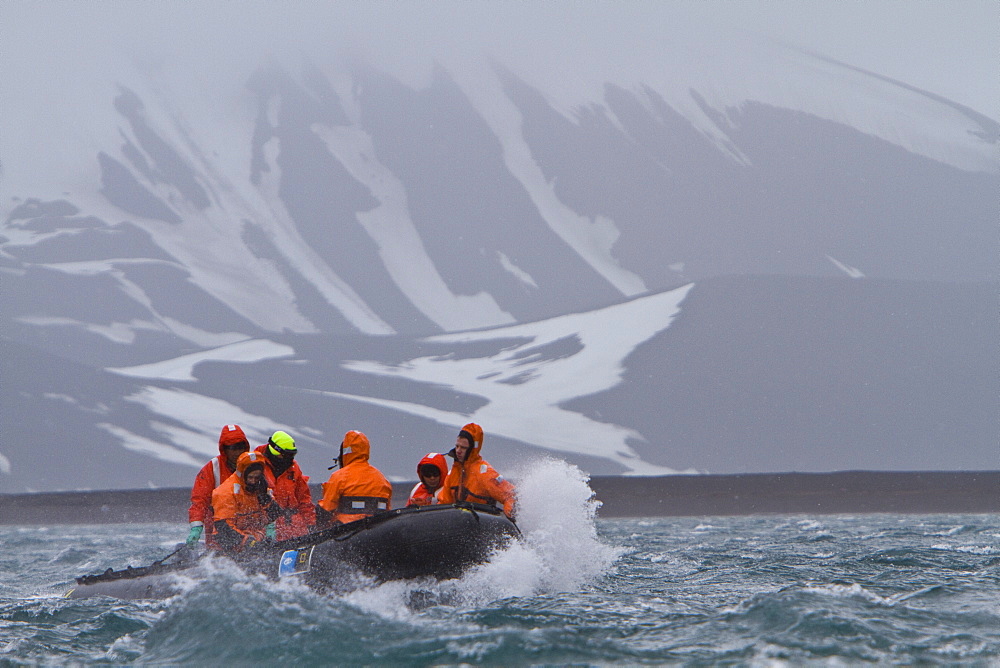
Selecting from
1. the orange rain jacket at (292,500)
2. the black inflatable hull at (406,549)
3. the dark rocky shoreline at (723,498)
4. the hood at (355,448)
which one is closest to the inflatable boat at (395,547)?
the black inflatable hull at (406,549)

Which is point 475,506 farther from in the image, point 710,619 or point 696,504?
point 696,504

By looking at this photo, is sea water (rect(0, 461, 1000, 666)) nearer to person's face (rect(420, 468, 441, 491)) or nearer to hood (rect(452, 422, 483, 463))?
hood (rect(452, 422, 483, 463))

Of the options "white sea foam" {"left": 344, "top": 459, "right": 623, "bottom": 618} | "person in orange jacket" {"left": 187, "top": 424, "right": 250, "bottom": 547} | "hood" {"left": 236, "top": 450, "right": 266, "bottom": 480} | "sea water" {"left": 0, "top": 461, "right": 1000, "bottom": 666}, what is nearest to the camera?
"sea water" {"left": 0, "top": 461, "right": 1000, "bottom": 666}

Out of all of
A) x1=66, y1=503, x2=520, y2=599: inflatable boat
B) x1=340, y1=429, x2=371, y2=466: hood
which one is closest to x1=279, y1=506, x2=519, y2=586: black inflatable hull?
x1=66, y1=503, x2=520, y2=599: inflatable boat

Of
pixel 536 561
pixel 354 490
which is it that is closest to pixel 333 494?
pixel 354 490

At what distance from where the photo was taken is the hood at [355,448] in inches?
451

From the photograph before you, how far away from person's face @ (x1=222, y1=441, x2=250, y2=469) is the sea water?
1.54 meters

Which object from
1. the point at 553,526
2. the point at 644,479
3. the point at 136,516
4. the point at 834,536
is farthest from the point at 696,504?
the point at 553,526

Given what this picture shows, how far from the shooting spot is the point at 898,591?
11219 millimetres

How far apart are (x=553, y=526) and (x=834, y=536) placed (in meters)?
11.8

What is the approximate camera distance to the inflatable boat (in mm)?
9852

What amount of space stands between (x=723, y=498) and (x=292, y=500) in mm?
32677

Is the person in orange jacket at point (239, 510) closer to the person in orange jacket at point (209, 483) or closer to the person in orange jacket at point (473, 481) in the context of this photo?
the person in orange jacket at point (209, 483)

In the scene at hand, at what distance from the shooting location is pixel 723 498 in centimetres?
4222
